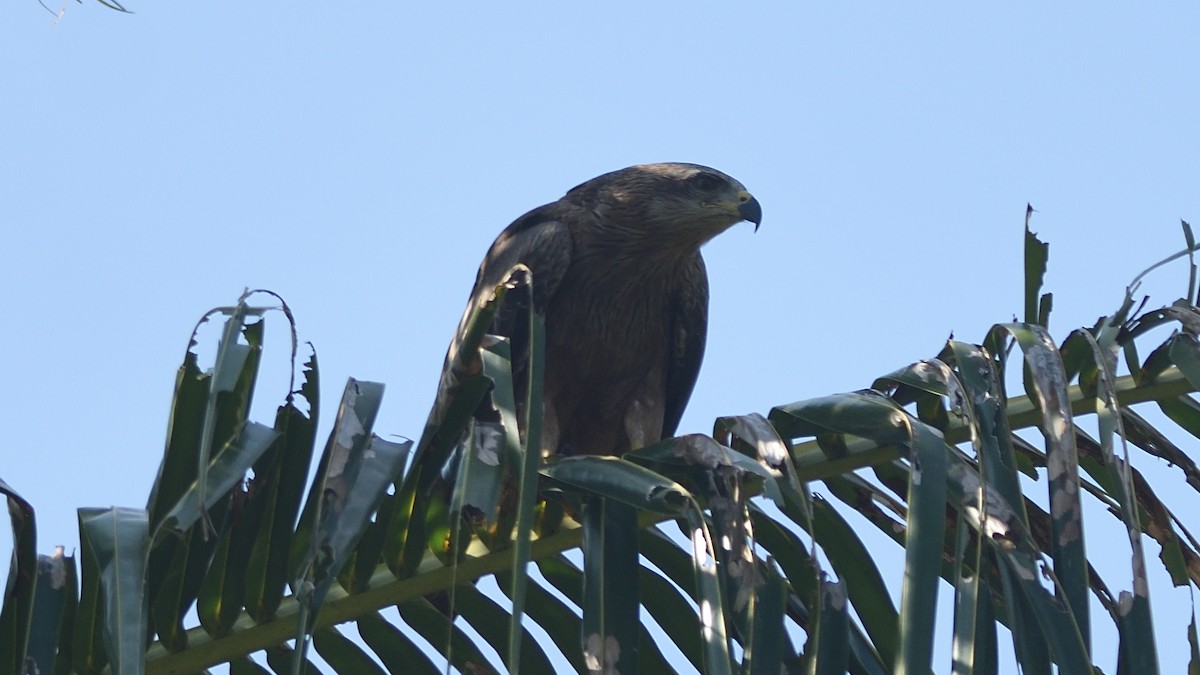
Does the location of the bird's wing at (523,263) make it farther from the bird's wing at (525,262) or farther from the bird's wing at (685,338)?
the bird's wing at (685,338)

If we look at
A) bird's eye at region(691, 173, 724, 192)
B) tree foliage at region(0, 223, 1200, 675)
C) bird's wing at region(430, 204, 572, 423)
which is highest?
bird's eye at region(691, 173, 724, 192)

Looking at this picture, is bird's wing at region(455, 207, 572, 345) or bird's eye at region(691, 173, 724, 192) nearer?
bird's wing at region(455, 207, 572, 345)

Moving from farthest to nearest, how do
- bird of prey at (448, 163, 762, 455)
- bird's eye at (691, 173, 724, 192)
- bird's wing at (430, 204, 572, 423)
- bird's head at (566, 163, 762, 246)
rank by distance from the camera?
bird's eye at (691, 173, 724, 192) → bird's head at (566, 163, 762, 246) → bird of prey at (448, 163, 762, 455) → bird's wing at (430, 204, 572, 423)

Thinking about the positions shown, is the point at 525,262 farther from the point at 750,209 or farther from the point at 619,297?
the point at 750,209

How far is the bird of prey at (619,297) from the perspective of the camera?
5.66 meters

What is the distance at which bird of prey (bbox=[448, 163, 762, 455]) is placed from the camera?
5.66m

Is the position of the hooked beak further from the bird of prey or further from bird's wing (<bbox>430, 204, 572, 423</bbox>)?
bird's wing (<bbox>430, 204, 572, 423</bbox>)

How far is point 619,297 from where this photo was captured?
18.9ft


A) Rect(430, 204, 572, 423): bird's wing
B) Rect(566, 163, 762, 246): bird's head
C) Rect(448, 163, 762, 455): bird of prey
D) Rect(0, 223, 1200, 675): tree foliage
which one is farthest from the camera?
Rect(566, 163, 762, 246): bird's head

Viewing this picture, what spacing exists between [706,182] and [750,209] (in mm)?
310

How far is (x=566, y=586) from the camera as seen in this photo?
3289 mm

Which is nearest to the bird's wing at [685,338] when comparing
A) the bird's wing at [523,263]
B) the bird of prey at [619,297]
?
the bird of prey at [619,297]

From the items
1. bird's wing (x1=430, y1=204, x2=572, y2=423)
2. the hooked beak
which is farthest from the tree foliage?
the hooked beak

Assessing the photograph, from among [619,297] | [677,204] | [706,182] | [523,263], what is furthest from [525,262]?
[706,182]
